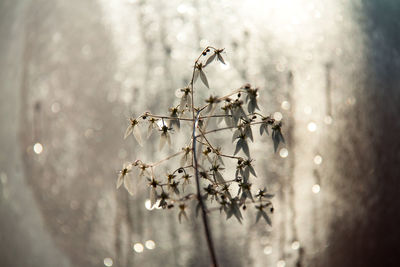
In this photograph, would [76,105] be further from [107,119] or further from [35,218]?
[35,218]

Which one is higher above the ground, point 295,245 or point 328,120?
point 328,120

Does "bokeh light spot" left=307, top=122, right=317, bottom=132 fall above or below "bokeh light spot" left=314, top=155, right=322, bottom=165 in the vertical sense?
above

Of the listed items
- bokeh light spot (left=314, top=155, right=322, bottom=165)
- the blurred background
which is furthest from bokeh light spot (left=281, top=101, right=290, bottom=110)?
bokeh light spot (left=314, top=155, right=322, bottom=165)

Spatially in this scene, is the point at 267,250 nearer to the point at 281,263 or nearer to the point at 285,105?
the point at 281,263

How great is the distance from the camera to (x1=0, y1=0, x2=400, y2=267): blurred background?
0.80 m

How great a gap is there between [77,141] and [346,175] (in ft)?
1.63

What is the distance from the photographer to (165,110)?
792mm

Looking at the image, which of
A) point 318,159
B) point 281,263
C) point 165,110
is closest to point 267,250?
point 281,263

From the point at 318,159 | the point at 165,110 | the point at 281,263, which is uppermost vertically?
the point at 165,110

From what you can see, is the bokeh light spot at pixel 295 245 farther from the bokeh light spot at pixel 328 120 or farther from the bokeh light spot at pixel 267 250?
the bokeh light spot at pixel 328 120

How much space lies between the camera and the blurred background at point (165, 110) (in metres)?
0.80

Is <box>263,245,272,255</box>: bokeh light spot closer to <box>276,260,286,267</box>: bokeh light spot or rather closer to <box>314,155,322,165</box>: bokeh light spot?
<box>276,260,286,267</box>: bokeh light spot

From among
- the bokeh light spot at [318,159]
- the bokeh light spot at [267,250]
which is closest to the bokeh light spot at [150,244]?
the bokeh light spot at [267,250]

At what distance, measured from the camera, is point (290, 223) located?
2.72ft
